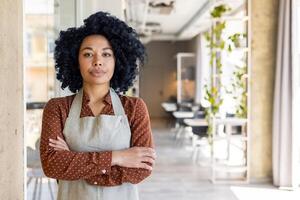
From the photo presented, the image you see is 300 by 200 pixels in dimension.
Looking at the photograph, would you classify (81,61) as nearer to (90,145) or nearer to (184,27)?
(90,145)

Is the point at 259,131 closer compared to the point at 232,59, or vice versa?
the point at 259,131

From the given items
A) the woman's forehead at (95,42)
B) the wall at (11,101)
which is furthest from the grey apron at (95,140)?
the wall at (11,101)

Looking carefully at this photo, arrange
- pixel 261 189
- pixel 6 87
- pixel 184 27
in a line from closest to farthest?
pixel 6 87 < pixel 261 189 < pixel 184 27

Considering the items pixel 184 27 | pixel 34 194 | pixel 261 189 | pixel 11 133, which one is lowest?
pixel 261 189

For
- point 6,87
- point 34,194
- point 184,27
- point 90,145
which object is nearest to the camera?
point 90,145

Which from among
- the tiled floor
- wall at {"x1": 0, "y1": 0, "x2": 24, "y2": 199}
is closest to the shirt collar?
wall at {"x1": 0, "y1": 0, "x2": 24, "y2": 199}

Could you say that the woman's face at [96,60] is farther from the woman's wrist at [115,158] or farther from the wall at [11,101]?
the wall at [11,101]

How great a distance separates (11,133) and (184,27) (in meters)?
12.6

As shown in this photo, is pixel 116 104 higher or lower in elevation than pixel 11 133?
higher

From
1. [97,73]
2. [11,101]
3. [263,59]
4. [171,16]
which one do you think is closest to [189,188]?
[263,59]

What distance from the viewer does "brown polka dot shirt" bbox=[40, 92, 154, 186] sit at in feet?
5.07

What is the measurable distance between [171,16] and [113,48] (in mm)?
10857

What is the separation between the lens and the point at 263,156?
21.7ft

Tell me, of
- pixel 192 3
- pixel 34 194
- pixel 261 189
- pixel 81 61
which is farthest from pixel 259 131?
pixel 81 61
